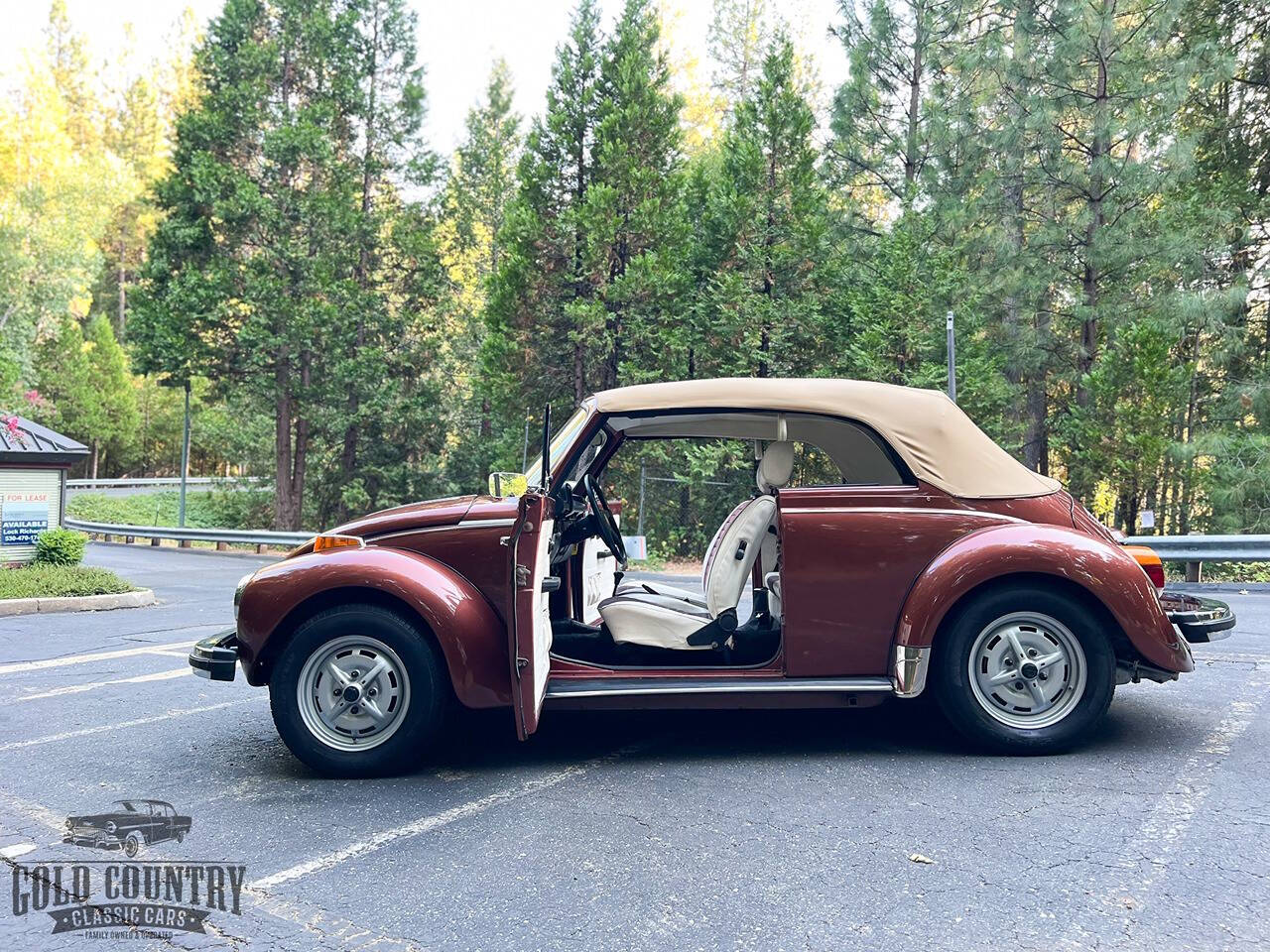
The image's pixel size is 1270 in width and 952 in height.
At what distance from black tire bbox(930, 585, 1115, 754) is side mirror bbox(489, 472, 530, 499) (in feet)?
6.90

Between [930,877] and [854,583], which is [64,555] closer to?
[854,583]

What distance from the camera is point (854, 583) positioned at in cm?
448

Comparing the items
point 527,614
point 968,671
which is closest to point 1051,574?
point 968,671

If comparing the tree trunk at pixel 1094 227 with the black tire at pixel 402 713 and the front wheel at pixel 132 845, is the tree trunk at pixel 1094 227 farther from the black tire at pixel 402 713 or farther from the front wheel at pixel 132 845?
the front wheel at pixel 132 845

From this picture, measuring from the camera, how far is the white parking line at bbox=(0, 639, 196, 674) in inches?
303

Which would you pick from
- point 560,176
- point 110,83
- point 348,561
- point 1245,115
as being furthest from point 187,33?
point 348,561

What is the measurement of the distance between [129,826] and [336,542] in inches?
58.5

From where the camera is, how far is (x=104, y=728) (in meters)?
5.57

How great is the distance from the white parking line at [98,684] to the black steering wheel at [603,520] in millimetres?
3780

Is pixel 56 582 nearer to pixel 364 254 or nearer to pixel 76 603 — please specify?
pixel 76 603

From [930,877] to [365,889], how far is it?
1.92 m

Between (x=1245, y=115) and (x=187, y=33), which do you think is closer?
(x=1245, y=115)

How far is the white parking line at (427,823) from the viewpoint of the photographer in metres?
3.34

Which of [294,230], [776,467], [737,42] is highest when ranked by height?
[737,42]
